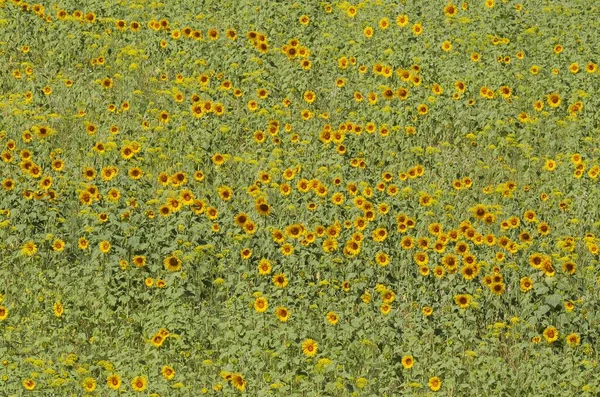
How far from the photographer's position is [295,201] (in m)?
8.40

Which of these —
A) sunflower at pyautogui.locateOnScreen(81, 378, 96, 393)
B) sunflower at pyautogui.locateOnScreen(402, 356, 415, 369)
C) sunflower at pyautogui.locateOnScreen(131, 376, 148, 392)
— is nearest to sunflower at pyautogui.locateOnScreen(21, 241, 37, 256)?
sunflower at pyautogui.locateOnScreen(81, 378, 96, 393)

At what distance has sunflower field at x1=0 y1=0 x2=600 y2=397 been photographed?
6.73 m

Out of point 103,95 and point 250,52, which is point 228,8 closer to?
point 250,52

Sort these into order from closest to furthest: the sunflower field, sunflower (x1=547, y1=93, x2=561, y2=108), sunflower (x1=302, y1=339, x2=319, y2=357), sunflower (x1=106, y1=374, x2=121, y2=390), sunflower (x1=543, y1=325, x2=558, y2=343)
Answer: sunflower (x1=106, y1=374, x2=121, y2=390) → sunflower (x1=302, y1=339, x2=319, y2=357) → the sunflower field → sunflower (x1=543, y1=325, x2=558, y2=343) → sunflower (x1=547, y1=93, x2=561, y2=108)

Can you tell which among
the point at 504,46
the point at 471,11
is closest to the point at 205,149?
the point at 504,46

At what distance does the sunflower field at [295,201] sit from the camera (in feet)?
22.1

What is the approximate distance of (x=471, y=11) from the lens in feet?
41.2

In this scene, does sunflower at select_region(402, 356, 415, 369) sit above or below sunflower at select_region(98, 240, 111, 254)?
below

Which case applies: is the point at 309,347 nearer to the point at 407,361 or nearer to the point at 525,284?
the point at 407,361

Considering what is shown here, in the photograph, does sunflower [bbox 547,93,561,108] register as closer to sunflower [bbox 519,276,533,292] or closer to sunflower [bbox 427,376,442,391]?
sunflower [bbox 519,276,533,292]

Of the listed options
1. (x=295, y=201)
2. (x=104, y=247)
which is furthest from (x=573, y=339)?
(x=104, y=247)

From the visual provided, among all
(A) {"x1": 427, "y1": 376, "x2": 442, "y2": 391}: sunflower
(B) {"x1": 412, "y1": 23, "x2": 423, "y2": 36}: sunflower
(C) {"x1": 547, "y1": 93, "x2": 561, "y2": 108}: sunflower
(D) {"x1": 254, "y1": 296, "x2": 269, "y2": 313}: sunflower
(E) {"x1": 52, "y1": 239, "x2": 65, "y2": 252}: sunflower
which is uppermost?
(B) {"x1": 412, "y1": 23, "x2": 423, "y2": 36}: sunflower

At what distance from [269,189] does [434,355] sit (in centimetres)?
253

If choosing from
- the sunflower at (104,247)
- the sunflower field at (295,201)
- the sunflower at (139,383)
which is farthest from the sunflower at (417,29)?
the sunflower at (139,383)
